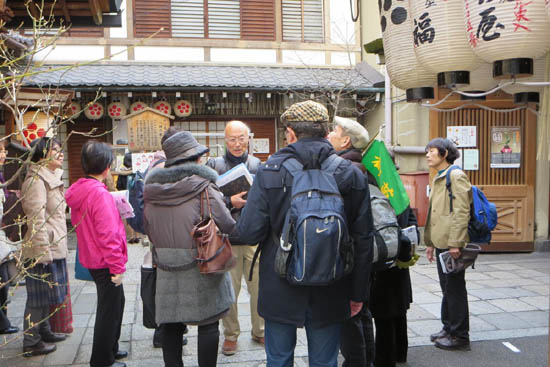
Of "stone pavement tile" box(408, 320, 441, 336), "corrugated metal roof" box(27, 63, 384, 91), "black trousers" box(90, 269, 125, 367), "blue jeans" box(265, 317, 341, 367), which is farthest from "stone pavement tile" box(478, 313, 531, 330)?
"corrugated metal roof" box(27, 63, 384, 91)

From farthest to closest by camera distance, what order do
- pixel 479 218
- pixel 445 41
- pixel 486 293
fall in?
pixel 486 293 → pixel 445 41 → pixel 479 218

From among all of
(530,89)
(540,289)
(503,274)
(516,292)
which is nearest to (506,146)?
(503,274)

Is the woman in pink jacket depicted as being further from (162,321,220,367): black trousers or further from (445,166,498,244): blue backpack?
(445,166,498,244): blue backpack

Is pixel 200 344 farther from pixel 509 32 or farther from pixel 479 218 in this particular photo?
pixel 509 32

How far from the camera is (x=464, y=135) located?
903 centimetres

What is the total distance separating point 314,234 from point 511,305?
445 centimetres

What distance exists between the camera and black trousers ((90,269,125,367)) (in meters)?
3.79

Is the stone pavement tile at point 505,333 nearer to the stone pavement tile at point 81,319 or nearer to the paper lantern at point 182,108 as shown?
the stone pavement tile at point 81,319

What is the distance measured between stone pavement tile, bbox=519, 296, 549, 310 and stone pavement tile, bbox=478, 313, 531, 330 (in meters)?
0.63

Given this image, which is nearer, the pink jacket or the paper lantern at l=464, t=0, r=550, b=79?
the pink jacket

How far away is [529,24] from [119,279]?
13.8 ft

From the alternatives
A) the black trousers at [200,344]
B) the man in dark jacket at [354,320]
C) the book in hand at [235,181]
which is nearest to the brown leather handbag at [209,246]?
the black trousers at [200,344]

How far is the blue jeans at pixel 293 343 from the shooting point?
2.80m

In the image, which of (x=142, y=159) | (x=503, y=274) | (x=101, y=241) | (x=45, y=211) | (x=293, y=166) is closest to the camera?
(x=293, y=166)
